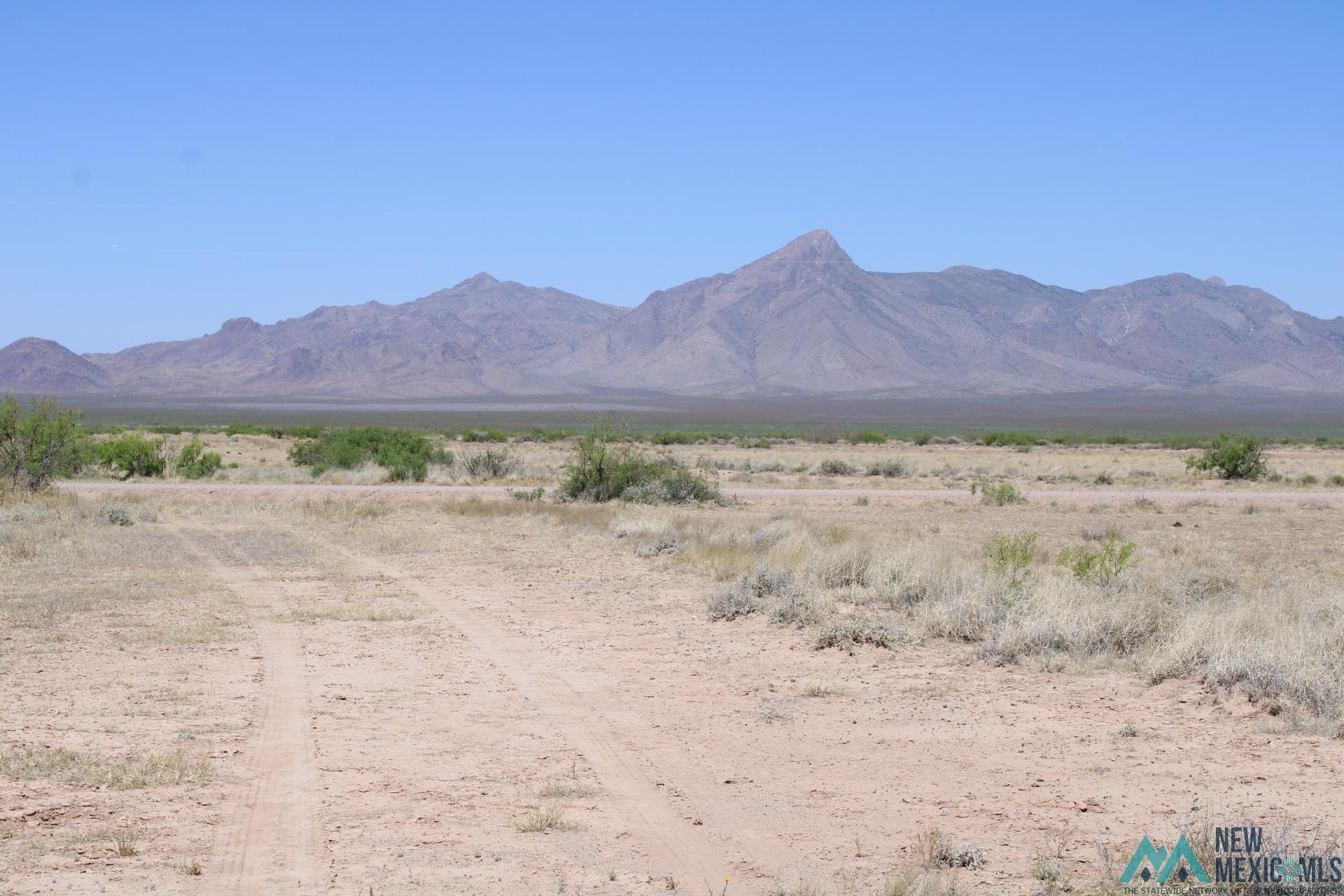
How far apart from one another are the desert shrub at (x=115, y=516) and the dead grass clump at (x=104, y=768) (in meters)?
16.3

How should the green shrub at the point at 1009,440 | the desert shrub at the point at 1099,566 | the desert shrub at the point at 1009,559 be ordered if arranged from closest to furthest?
the desert shrub at the point at 1099,566 → the desert shrub at the point at 1009,559 → the green shrub at the point at 1009,440

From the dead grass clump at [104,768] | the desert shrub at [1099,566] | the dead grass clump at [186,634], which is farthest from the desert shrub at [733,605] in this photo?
the dead grass clump at [104,768]

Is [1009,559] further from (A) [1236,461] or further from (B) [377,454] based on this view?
(A) [1236,461]

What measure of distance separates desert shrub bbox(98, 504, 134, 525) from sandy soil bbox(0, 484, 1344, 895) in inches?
418

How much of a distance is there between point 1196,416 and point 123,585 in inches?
6087

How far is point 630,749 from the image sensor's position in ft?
28.2

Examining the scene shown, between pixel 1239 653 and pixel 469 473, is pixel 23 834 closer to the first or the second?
pixel 1239 653

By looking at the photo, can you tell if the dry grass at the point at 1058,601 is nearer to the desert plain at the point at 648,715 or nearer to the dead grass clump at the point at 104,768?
the desert plain at the point at 648,715

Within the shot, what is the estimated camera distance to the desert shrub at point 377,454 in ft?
125

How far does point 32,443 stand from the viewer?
28.3 meters

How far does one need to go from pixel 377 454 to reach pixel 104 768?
109 ft

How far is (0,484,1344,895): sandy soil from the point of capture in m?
6.41

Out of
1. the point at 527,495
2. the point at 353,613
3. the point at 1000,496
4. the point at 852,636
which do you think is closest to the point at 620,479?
the point at 527,495

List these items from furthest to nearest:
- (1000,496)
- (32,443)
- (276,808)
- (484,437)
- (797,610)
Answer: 1. (484,437)
2. (1000,496)
3. (32,443)
4. (797,610)
5. (276,808)
